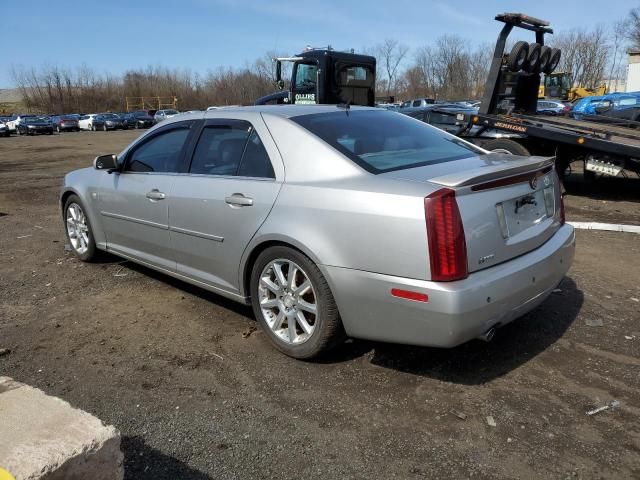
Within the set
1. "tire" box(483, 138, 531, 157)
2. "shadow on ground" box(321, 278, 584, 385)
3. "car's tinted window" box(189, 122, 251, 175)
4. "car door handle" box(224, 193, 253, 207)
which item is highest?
"car's tinted window" box(189, 122, 251, 175)

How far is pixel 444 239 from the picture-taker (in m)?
2.82

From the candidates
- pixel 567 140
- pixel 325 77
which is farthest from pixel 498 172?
pixel 325 77

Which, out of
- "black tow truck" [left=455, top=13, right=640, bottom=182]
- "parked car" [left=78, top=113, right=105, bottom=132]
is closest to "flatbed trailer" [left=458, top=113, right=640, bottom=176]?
"black tow truck" [left=455, top=13, right=640, bottom=182]

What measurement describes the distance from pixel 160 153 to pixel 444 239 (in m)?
2.82

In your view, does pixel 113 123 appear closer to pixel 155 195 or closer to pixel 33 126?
pixel 33 126

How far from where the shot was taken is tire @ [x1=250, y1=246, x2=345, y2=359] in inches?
130

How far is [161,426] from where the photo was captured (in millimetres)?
2934

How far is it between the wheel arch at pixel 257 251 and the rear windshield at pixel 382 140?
62cm

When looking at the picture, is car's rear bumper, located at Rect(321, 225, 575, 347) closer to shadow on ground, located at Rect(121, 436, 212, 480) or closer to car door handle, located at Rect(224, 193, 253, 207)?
car door handle, located at Rect(224, 193, 253, 207)

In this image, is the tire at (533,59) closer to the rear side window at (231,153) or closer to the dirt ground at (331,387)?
the dirt ground at (331,387)

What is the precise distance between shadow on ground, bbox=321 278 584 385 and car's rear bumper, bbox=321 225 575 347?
426 mm

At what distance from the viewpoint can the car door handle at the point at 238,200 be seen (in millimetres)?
3649

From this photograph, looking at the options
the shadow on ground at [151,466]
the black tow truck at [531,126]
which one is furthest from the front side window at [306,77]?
the shadow on ground at [151,466]

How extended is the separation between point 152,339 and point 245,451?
1611 millimetres
